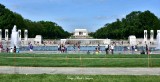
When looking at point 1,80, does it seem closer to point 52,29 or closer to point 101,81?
point 101,81

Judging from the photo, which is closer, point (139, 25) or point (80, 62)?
point (80, 62)

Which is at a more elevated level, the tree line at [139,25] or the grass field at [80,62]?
the tree line at [139,25]

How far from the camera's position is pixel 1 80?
16.6 meters

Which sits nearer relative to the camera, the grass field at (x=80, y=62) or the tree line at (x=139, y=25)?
the grass field at (x=80, y=62)

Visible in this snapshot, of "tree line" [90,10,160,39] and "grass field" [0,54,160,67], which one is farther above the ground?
"tree line" [90,10,160,39]

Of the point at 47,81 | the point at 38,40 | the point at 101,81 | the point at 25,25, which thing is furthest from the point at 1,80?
the point at 25,25

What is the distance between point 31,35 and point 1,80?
13820 cm

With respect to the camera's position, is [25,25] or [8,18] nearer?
[8,18]

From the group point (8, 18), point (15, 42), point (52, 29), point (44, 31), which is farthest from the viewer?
point (52, 29)

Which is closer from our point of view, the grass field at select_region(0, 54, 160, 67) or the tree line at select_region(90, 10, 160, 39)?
the grass field at select_region(0, 54, 160, 67)

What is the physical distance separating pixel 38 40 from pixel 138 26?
40.3 metres

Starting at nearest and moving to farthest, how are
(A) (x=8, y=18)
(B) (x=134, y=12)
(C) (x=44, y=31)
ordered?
(A) (x=8, y=18) < (B) (x=134, y=12) < (C) (x=44, y=31)

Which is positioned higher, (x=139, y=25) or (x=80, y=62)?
(x=139, y=25)

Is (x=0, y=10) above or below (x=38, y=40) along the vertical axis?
above
